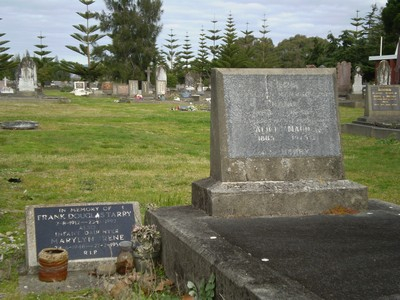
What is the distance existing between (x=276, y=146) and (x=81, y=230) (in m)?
2.14

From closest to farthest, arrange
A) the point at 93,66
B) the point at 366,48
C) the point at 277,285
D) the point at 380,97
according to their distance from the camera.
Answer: the point at 277,285
the point at 380,97
the point at 366,48
the point at 93,66

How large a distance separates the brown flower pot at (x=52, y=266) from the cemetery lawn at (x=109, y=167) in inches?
11.5

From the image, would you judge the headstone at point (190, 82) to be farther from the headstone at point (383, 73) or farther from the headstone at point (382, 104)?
the headstone at point (382, 104)

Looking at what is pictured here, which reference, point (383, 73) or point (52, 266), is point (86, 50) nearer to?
point (383, 73)

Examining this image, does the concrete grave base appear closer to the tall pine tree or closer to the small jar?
the small jar

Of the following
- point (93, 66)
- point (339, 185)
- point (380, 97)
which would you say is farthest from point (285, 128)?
point (93, 66)

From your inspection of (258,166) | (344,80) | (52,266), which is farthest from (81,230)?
(344,80)

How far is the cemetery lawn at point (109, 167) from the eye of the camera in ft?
26.6

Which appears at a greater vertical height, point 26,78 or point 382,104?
point 26,78

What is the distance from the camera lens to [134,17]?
60.8 meters

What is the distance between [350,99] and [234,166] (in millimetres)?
33824

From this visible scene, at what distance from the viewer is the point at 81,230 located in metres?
5.53

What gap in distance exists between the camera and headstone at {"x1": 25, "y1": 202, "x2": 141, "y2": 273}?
5.36 metres

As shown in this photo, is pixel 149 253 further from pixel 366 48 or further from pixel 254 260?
pixel 366 48
